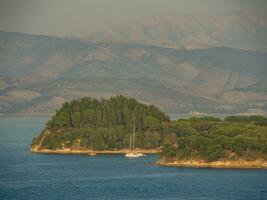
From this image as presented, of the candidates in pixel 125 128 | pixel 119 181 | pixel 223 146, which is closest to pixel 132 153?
pixel 125 128

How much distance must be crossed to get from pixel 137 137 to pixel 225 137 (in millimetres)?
37619

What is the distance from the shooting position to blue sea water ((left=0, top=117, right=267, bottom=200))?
4099 inches

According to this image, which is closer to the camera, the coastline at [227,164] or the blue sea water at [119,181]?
the blue sea water at [119,181]

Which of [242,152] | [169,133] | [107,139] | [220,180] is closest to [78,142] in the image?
[107,139]

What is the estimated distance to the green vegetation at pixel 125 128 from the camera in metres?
149

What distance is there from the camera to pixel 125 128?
175375mm

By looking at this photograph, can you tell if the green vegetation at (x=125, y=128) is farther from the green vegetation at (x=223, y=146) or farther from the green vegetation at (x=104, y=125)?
the green vegetation at (x=223, y=146)

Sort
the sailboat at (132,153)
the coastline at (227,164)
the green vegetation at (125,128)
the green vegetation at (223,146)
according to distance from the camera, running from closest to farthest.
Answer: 1. the coastline at (227,164)
2. the green vegetation at (223,146)
3. the green vegetation at (125,128)
4. the sailboat at (132,153)

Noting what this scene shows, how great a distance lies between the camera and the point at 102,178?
4852 inches

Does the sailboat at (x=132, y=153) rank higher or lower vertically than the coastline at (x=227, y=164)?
higher

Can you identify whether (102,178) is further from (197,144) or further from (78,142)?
(78,142)

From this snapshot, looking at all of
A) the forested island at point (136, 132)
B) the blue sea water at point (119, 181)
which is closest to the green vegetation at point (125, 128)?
the forested island at point (136, 132)

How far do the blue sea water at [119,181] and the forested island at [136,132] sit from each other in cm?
520

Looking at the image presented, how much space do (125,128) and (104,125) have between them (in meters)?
5.62
